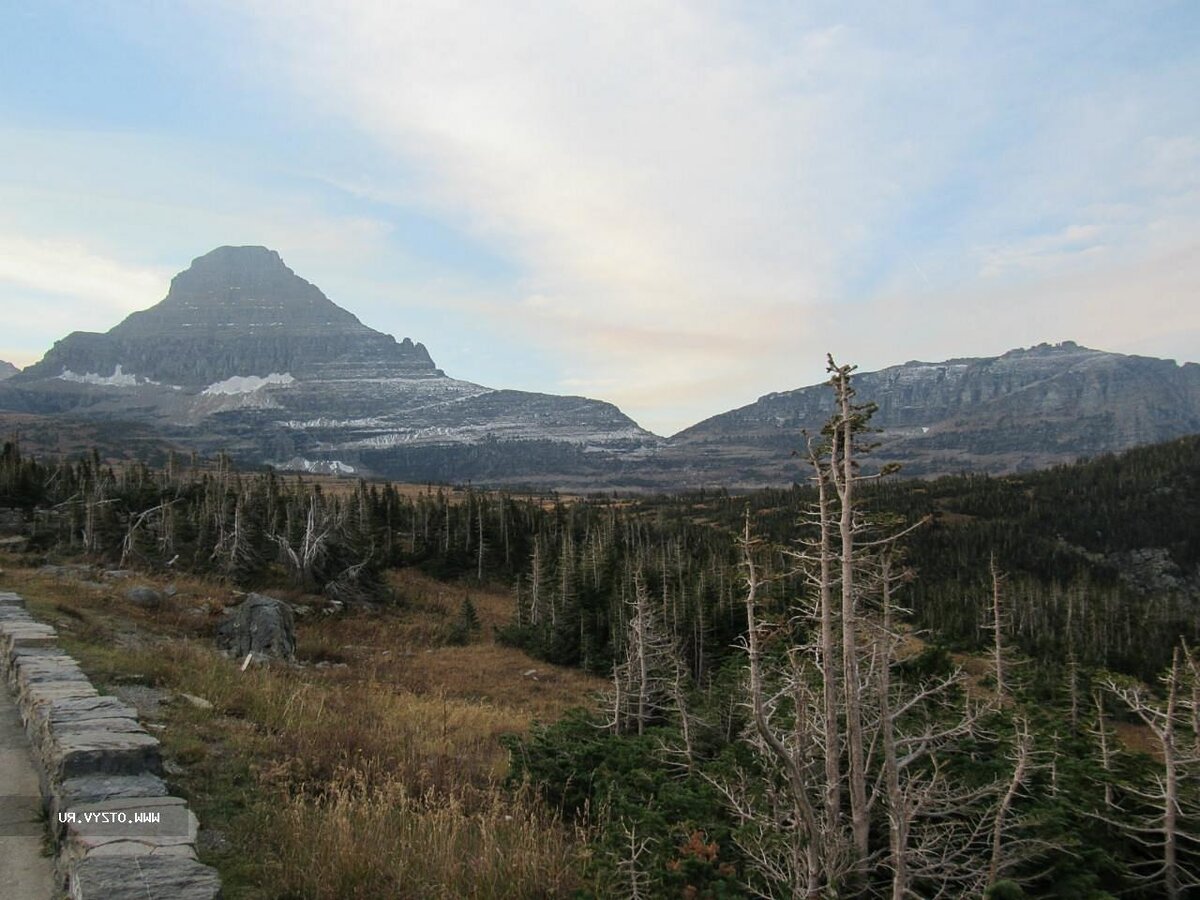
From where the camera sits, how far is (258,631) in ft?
64.2

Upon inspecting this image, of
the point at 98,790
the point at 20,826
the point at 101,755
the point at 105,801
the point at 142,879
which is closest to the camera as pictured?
the point at 142,879

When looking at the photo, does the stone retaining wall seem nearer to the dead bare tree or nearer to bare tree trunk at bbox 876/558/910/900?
bare tree trunk at bbox 876/558/910/900

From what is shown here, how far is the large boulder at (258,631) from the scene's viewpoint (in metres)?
A: 19.0

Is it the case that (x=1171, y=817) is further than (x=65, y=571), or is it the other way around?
(x=65, y=571)

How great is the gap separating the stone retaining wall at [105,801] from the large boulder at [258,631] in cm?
1108

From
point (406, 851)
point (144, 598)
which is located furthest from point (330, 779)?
point (144, 598)

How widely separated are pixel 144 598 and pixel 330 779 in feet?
55.2

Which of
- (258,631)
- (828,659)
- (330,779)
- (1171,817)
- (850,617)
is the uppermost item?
(850,617)

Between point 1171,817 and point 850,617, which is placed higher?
point 850,617

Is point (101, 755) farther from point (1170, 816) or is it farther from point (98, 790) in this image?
point (1170, 816)

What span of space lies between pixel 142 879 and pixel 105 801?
55.8 inches

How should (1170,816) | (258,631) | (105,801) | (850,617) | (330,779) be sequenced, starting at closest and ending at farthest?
(105,801) → (850,617) → (1170,816) → (330,779) → (258,631)

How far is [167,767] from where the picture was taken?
7152 millimetres

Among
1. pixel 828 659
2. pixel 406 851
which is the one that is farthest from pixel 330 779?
pixel 828 659
